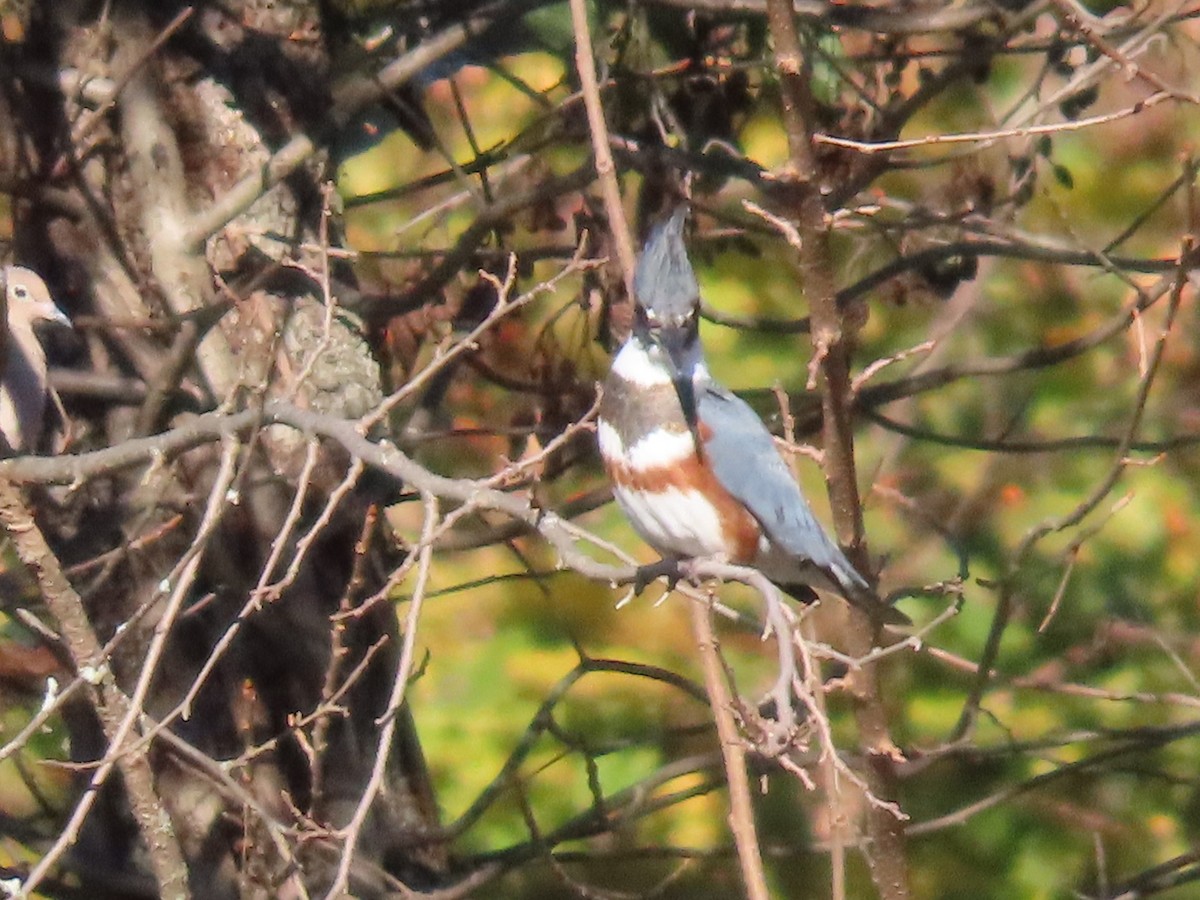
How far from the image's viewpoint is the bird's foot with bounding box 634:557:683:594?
2036mm

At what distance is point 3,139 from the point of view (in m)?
2.89

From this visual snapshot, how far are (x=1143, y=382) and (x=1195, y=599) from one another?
2.88 meters

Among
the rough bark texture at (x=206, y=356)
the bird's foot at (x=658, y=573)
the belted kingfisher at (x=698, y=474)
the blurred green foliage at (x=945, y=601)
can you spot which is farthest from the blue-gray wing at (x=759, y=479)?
the blurred green foliage at (x=945, y=601)

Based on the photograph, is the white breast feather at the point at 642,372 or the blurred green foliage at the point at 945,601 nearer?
the white breast feather at the point at 642,372

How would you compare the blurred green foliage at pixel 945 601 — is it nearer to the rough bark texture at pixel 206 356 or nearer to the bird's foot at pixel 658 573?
the rough bark texture at pixel 206 356

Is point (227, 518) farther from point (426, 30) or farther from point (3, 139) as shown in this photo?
point (426, 30)

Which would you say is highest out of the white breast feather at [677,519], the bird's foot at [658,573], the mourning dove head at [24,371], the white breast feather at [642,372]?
the mourning dove head at [24,371]

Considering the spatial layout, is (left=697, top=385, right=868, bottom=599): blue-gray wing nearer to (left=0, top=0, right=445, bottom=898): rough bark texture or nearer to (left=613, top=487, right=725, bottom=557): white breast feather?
(left=613, top=487, right=725, bottom=557): white breast feather

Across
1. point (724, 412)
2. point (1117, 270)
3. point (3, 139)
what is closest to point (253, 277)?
point (3, 139)

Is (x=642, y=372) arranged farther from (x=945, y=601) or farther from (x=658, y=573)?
(x=945, y=601)

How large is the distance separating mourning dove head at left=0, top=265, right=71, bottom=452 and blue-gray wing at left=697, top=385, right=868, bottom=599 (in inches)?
45.9

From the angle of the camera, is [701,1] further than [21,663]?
No

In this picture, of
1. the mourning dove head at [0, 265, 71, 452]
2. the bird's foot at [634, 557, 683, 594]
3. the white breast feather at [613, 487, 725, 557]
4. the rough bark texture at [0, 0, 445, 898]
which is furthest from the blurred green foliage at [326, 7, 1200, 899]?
the bird's foot at [634, 557, 683, 594]

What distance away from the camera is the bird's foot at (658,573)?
204 centimetres
